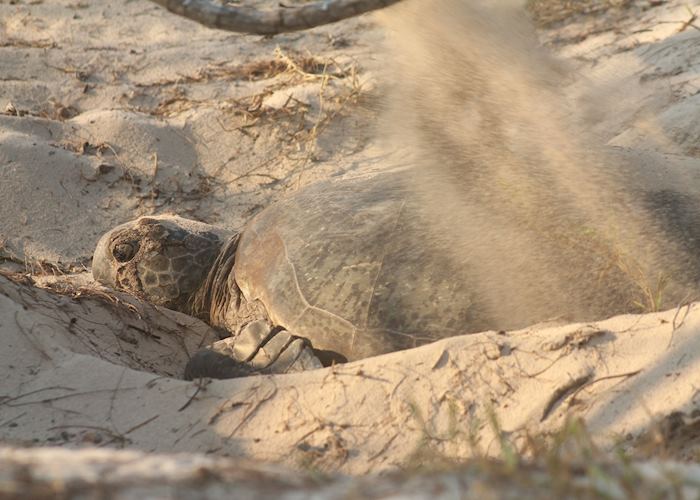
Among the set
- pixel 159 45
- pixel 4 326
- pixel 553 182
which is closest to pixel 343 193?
pixel 553 182

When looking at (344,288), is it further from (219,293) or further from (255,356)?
(219,293)

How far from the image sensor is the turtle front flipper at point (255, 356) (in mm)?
3010

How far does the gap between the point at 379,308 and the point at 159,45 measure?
4002 mm

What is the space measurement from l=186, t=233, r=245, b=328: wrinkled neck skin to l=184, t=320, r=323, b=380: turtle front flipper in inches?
16.4

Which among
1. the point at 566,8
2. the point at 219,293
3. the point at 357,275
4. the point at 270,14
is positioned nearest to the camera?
the point at 270,14

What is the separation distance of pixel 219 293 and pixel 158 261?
365 mm

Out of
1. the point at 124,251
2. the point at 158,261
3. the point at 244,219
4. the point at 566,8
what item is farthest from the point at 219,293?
the point at 566,8

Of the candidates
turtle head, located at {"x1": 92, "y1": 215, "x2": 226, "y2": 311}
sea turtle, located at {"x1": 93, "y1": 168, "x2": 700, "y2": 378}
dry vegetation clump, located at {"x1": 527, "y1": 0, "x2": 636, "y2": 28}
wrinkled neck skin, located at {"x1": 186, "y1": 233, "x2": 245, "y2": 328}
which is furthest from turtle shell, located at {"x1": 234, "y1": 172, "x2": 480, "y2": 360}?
dry vegetation clump, located at {"x1": 527, "y1": 0, "x2": 636, "y2": 28}

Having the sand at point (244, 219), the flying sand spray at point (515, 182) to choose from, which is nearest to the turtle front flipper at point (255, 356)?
the sand at point (244, 219)

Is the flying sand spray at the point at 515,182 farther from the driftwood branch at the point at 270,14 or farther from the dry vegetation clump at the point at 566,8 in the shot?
the dry vegetation clump at the point at 566,8

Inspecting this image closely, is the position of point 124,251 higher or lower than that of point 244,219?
higher

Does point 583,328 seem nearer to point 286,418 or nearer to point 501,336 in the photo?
point 501,336

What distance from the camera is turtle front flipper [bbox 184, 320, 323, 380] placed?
3010mm

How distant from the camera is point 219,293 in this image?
3754mm
